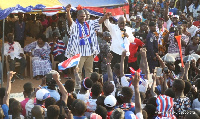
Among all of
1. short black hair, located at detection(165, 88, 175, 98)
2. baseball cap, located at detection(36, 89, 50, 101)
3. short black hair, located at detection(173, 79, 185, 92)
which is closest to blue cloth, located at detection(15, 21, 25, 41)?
baseball cap, located at detection(36, 89, 50, 101)

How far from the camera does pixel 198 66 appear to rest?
27.1 feet

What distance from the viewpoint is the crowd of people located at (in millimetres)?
5332

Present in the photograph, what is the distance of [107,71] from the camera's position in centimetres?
679

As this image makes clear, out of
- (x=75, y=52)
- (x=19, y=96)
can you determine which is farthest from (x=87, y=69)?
(x=19, y=96)

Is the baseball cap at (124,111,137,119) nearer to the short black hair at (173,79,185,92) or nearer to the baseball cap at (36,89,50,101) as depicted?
the short black hair at (173,79,185,92)

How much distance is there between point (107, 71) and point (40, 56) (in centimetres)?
453

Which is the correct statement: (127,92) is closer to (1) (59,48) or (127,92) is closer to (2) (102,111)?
(2) (102,111)

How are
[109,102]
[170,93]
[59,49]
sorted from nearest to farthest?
1. [109,102]
2. [170,93]
3. [59,49]

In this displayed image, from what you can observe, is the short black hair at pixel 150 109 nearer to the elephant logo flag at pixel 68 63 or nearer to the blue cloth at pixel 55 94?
the blue cloth at pixel 55 94

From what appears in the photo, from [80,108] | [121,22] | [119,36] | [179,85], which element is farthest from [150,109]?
[119,36]

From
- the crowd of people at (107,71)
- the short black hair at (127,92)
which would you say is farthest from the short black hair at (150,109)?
the short black hair at (127,92)

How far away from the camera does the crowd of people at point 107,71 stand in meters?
5.33

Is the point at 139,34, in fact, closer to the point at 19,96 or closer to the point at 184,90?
the point at 19,96

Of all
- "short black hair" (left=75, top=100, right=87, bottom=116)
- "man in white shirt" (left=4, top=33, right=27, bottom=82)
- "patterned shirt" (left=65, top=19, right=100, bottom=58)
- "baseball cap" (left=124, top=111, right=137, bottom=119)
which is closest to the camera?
"baseball cap" (left=124, top=111, right=137, bottom=119)
